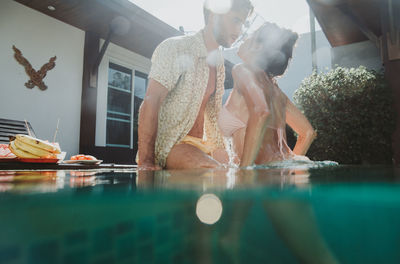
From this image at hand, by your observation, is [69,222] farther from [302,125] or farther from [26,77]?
[26,77]

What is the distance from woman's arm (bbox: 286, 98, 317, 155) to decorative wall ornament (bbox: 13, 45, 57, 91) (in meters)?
4.66

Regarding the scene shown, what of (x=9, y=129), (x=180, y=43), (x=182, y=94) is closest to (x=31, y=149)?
(x=182, y=94)

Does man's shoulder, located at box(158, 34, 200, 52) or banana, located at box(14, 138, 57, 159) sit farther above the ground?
man's shoulder, located at box(158, 34, 200, 52)

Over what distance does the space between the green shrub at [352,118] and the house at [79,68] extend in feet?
11.8

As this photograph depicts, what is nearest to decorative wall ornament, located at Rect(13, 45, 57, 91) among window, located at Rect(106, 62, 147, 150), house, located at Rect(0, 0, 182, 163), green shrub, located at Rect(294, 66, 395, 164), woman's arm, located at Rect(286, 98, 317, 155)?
house, located at Rect(0, 0, 182, 163)

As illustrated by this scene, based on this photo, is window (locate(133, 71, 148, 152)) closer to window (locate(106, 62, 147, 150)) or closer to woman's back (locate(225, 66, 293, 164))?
window (locate(106, 62, 147, 150))

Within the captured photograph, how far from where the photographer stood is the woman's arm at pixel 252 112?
193 cm

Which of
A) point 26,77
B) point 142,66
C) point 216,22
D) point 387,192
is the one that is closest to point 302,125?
point 216,22

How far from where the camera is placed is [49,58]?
5.59 m

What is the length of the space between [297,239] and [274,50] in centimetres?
240

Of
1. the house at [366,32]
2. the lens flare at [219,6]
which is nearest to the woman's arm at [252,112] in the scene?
the lens flare at [219,6]

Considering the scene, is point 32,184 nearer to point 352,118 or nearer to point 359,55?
point 352,118

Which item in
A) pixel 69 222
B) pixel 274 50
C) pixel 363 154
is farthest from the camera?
pixel 363 154

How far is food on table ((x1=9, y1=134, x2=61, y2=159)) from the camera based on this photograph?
2.12m
